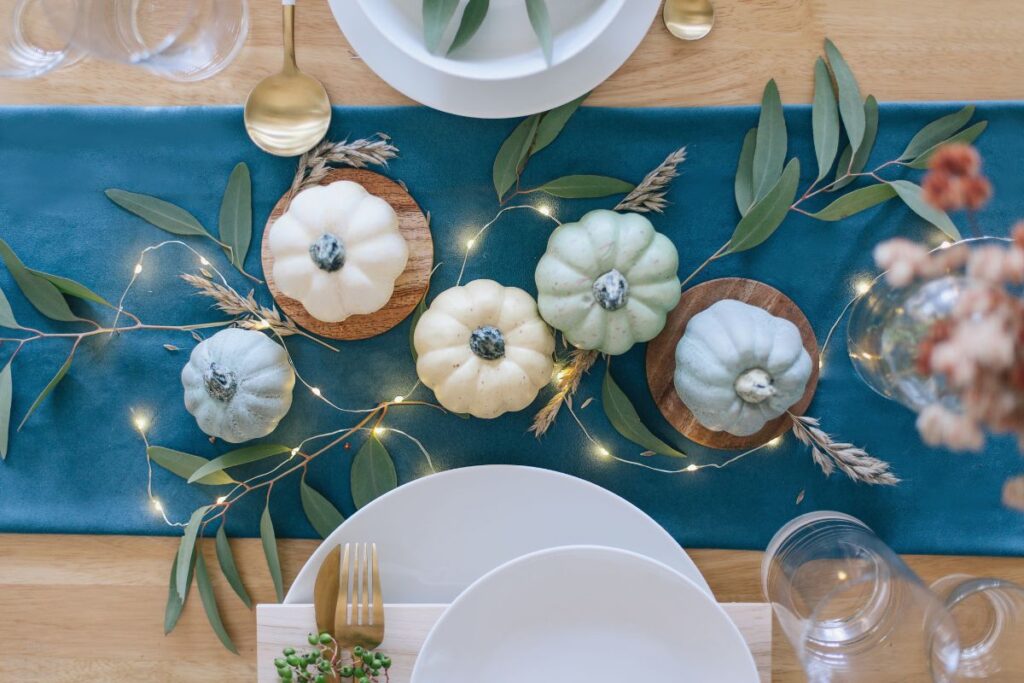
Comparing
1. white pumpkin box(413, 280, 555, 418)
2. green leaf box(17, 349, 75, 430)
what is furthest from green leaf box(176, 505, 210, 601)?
white pumpkin box(413, 280, 555, 418)

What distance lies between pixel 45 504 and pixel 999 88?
137 centimetres

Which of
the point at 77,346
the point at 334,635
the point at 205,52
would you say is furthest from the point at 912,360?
the point at 77,346

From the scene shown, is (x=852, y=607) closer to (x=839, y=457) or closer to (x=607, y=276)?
(x=839, y=457)

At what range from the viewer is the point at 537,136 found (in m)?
1.03

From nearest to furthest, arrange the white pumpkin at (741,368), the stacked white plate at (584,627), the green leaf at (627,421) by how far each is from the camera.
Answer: the stacked white plate at (584,627), the white pumpkin at (741,368), the green leaf at (627,421)

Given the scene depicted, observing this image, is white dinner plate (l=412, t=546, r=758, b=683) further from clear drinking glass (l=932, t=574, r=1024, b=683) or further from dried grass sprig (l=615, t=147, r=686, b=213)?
dried grass sprig (l=615, t=147, r=686, b=213)

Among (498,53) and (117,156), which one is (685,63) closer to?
(498,53)

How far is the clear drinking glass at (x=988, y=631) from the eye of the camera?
830 mm

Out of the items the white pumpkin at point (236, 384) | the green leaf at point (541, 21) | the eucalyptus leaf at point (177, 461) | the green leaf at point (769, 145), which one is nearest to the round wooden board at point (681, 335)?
the green leaf at point (769, 145)

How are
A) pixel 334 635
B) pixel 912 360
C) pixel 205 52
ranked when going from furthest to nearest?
pixel 205 52 < pixel 334 635 < pixel 912 360

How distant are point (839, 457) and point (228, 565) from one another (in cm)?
80

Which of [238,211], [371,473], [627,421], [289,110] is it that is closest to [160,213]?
[238,211]

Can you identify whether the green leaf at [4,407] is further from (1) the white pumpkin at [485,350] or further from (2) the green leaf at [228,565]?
(1) the white pumpkin at [485,350]

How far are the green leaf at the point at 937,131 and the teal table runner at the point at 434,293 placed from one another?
0.02 metres
